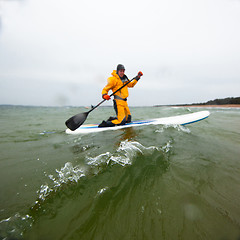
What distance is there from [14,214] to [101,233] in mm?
970

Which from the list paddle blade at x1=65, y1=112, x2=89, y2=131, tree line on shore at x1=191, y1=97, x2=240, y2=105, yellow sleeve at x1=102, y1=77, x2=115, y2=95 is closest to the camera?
paddle blade at x1=65, y1=112, x2=89, y2=131

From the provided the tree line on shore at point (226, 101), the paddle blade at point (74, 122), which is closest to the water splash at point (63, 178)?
the paddle blade at point (74, 122)

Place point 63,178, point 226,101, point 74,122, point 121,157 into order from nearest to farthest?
point 63,178 < point 121,157 < point 74,122 < point 226,101

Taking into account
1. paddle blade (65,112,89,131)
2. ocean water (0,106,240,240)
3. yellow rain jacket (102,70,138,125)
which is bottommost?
ocean water (0,106,240,240)

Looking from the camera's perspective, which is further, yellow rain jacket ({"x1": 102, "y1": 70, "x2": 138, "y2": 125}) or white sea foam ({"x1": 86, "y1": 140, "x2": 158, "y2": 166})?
yellow rain jacket ({"x1": 102, "y1": 70, "x2": 138, "y2": 125})

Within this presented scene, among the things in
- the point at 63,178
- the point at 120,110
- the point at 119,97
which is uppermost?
the point at 119,97

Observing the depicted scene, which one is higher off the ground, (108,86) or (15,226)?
(108,86)

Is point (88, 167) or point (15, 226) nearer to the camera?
point (15, 226)

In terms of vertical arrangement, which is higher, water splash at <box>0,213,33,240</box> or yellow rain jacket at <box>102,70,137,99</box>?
yellow rain jacket at <box>102,70,137,99</box>

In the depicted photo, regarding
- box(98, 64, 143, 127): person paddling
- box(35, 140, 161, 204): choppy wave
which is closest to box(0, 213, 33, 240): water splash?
box(35, 140, 161, 204): choppy wave

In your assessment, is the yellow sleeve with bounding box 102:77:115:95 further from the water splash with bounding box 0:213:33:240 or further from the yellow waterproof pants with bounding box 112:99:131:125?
the water splash with bounding box 0:213:33:240

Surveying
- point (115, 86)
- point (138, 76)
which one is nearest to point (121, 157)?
point (115, 86)

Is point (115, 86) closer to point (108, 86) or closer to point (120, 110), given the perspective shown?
point (108, 86)

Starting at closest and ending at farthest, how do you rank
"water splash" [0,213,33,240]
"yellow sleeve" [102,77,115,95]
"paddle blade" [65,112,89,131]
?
"water splash" [0,213,33,240], "paddle blade" [65,112,89,131], "yellow sleeve" [102,77,115,95]
